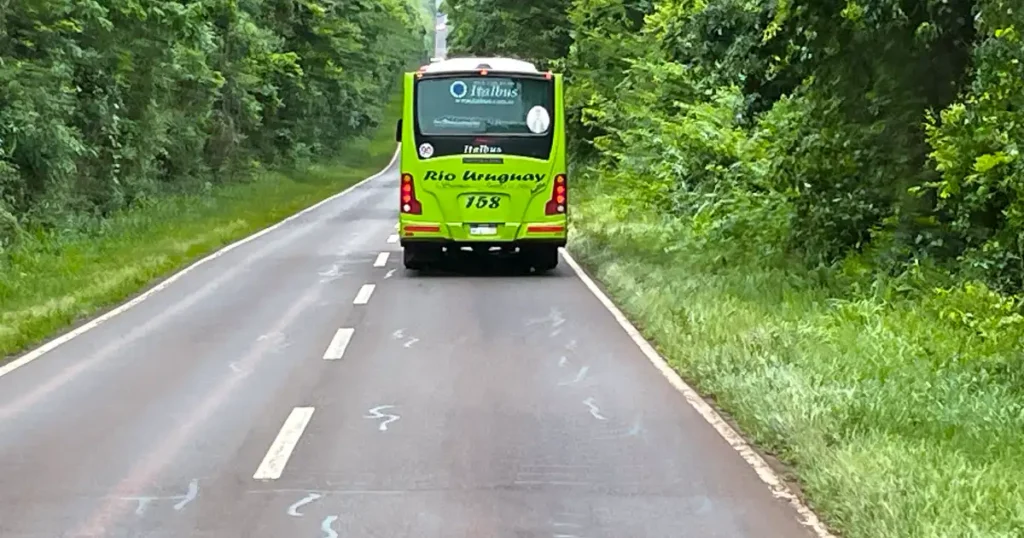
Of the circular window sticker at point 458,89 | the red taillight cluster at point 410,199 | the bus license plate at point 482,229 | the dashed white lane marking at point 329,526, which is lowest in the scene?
the bus license plate at point 482,229

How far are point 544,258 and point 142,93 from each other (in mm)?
16294

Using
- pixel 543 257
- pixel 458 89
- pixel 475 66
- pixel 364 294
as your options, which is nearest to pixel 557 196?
pixel 543 257

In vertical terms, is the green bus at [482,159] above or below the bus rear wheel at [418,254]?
above

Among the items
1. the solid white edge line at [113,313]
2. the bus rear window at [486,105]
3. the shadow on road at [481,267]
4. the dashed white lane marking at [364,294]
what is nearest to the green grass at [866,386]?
the dashed white lane marking at [364,294]

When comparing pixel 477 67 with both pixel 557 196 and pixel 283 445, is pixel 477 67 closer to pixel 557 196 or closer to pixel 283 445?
pixel 557 196

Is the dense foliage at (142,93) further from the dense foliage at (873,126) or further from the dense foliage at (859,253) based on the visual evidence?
the dense foliage at (873,126)

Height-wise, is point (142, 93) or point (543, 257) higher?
point (142, 93)

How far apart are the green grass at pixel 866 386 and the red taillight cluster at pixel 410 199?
460 cm

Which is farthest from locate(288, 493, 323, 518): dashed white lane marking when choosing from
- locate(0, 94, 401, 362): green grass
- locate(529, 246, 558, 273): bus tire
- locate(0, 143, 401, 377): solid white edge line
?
locate(529, 246, 558, 273): bus tire

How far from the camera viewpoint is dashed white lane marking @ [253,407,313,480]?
7.77 m

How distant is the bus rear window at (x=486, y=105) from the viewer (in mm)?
19984

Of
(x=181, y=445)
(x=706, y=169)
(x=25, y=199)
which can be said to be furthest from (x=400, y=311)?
(x=25, y=199)

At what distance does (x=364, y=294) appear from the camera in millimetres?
17422

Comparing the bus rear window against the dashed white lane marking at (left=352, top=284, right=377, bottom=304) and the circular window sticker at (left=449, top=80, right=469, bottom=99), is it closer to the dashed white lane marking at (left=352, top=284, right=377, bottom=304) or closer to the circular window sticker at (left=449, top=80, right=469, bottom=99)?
the circular window sticker at (left=449, top=80, right=469, bottom=99)
